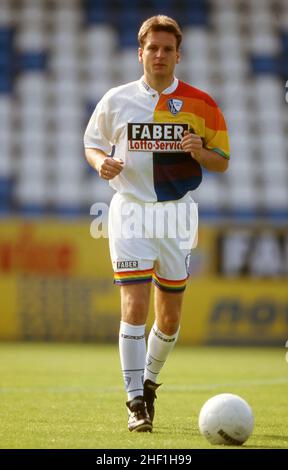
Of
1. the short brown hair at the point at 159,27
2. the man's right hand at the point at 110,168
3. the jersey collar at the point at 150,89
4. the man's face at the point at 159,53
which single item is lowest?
the man's right hand at the point at 110,168

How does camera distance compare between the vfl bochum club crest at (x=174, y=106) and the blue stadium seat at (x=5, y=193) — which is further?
the blue stadium seat at (x=5, y=193)

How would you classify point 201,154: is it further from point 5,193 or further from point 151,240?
point 5,193

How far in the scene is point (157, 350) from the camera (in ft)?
20.0

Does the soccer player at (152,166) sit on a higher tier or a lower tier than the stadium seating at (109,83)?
lower

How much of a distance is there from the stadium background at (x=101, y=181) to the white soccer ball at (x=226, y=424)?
399 inches

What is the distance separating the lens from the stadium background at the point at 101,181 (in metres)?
15.2

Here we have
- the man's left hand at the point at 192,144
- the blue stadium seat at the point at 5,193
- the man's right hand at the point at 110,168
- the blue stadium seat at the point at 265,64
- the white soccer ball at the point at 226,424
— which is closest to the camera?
the white soccer ball at the point at 226,424

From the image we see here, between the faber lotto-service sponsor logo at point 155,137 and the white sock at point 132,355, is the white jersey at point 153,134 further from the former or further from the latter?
the white sock at point 132,355

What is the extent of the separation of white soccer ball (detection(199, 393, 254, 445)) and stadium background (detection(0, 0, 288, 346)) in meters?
10.1

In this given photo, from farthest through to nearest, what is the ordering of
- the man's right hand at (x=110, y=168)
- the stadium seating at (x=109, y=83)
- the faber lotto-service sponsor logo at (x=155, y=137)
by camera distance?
the stadium seating at (x=109, y=83), the faber lotto-service sponsor logo at (x=155, y=137), the man's right hand at (x=110, y=168)

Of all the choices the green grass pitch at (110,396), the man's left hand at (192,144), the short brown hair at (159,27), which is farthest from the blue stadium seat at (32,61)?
the man's left hand at (192,144)

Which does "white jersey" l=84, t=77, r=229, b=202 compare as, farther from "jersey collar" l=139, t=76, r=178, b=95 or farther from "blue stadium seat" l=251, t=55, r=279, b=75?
"blue stadium seat" l=251, t=55, r=279, b=75
